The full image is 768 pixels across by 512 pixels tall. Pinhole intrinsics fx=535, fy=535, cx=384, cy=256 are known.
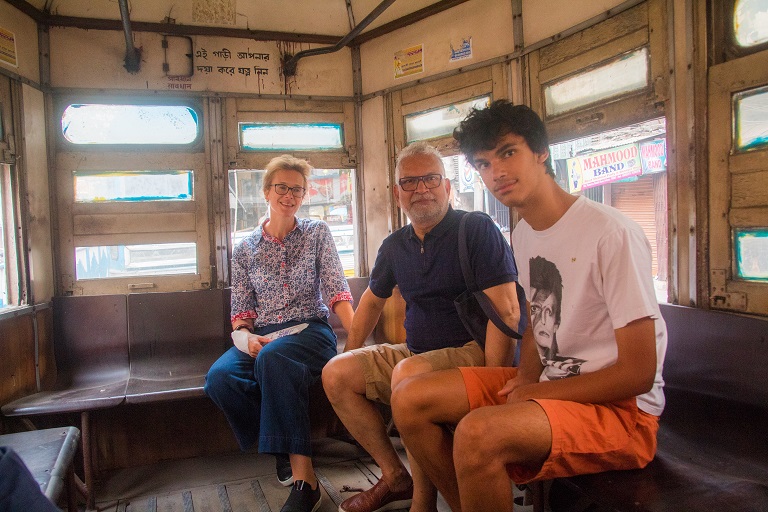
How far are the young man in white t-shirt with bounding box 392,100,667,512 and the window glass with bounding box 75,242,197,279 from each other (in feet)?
7.91

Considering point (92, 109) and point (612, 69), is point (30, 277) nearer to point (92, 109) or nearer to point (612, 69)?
point (92, 109)

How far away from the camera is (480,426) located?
1548 millimetres

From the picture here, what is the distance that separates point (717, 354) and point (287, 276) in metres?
2.20

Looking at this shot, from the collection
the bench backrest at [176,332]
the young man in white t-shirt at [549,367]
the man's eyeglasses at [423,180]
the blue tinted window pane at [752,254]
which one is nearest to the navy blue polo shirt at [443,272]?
the man's eyeglasses at [423,180]

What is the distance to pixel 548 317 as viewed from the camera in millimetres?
1839

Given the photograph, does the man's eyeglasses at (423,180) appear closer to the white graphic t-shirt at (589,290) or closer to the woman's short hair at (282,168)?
the white graphic t-shirt at (589,290)

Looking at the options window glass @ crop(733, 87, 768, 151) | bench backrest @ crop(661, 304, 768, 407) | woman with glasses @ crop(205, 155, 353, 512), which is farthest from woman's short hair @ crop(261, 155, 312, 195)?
window glass @ crop(733, 87, 768, 151)

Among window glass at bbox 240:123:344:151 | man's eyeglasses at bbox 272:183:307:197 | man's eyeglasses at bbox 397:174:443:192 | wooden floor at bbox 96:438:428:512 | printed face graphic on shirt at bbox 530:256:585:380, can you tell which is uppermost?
window glass at bbox 240:123:344:151

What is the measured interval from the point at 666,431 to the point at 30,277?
11.7 feet

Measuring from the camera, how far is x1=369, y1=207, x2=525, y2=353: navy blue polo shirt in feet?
7.53

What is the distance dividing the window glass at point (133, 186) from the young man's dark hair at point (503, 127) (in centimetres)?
258

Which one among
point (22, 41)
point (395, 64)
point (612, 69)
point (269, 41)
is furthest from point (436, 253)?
point (22, 41)

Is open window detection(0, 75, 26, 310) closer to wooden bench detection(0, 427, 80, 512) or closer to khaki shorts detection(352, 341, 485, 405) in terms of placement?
wooden bench detection(0, 427, 80, 512)

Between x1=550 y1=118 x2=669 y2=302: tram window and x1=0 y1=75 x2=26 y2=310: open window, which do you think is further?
x1=0 y1=75 x2=26 y2=310: open window
